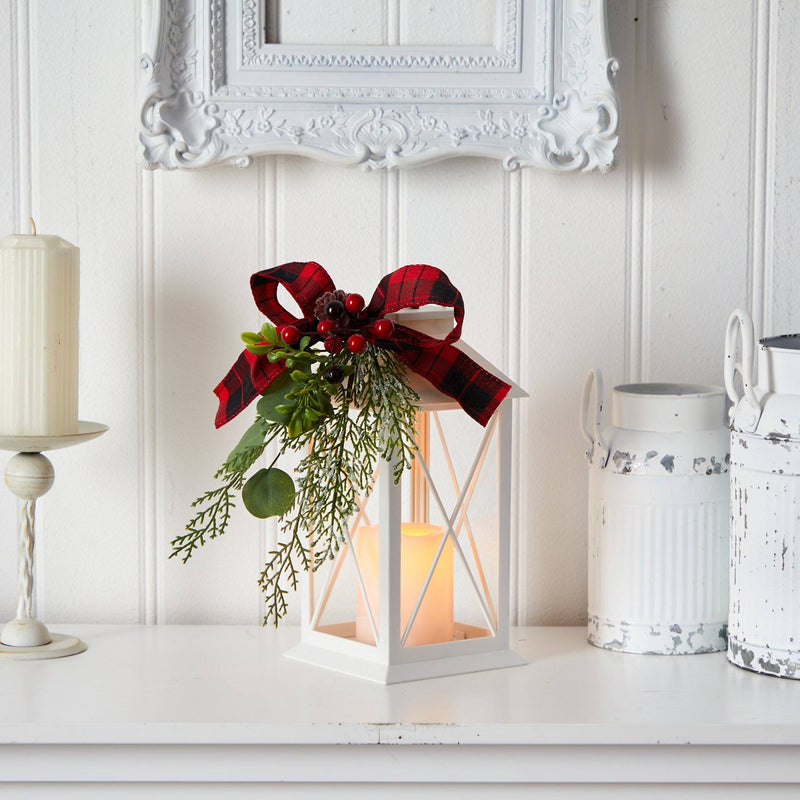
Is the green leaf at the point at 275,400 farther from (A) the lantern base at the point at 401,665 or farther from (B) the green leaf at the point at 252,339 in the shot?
(A) the lantern base at the point at 401,665

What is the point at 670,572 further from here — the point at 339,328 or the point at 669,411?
the point at 339,328

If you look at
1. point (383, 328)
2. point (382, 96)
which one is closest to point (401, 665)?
point (383, 328)

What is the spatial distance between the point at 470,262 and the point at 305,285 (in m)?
0.24

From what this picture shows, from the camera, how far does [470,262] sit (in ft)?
3.45

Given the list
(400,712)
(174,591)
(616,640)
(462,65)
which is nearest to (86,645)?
(174,591)

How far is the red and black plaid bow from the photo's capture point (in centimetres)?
85

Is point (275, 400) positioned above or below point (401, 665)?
above

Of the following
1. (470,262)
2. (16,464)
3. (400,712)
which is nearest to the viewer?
(400,712)

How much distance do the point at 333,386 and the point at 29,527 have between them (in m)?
0.34

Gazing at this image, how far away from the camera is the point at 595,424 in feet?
3.20

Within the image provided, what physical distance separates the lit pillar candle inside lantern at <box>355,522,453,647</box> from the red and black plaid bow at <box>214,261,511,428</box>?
131mm

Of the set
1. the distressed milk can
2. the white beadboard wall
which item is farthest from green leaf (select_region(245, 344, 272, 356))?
the distressed milk can

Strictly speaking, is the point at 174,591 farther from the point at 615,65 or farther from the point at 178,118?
the point at 615,65

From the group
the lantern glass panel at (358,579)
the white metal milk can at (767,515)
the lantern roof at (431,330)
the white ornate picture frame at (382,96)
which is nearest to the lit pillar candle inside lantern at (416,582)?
the lantern glass panel at (358,579)
